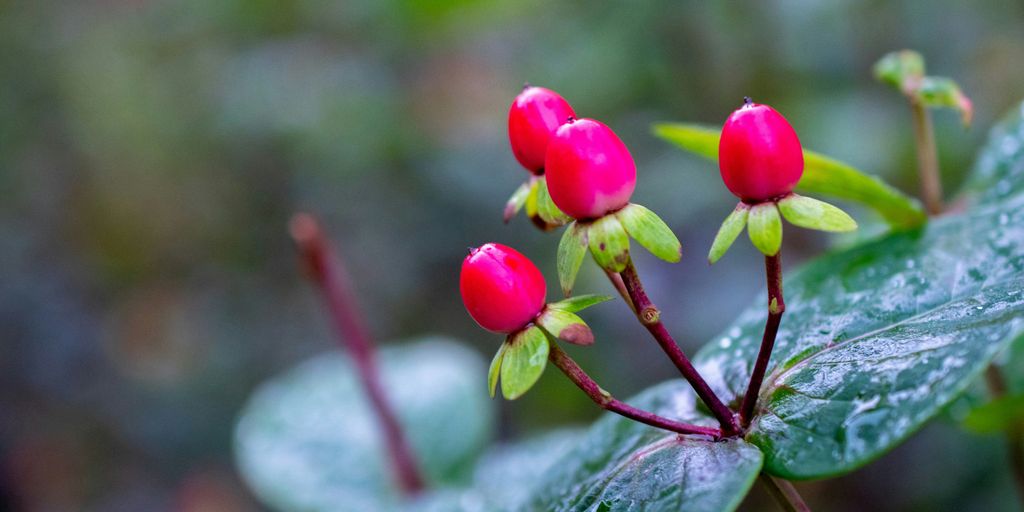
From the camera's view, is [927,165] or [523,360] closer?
[523,360]

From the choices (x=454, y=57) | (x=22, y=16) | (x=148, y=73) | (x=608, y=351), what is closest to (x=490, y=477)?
(x=608, y=351)

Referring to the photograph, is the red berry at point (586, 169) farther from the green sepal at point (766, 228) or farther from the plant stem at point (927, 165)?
the plant stem at point (927, 165)

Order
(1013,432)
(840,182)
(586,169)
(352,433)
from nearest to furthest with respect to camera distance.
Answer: (586,169)
(840,182)
(1013,432)
(352,433)

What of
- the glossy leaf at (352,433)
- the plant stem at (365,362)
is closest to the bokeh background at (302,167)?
the glossy leaf at (352,433)

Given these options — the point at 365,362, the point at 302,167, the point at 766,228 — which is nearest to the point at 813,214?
the point at 766,228

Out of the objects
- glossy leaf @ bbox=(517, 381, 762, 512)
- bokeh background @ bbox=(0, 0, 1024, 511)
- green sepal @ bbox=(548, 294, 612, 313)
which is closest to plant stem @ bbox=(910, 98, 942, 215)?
glossy leaf @ bbox=(517, 381, 762, 512)

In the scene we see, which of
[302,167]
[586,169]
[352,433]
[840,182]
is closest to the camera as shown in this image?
[586,169]

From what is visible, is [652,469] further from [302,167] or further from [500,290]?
[302,167]
